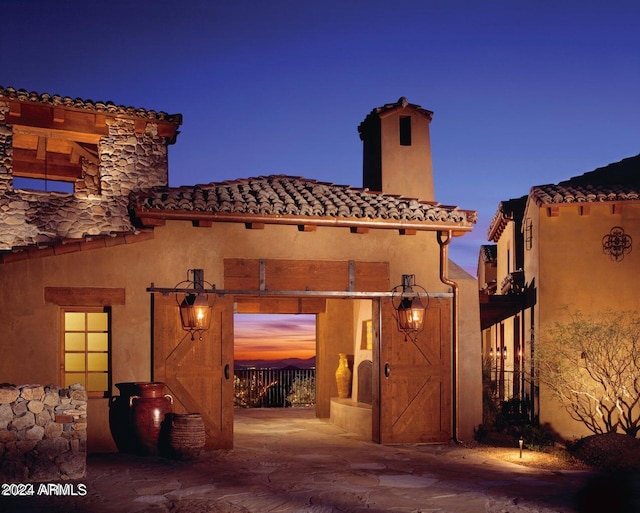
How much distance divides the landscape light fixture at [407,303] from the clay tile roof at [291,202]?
1163 millimetres

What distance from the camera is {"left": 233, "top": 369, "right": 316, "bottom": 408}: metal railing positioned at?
18922 mm

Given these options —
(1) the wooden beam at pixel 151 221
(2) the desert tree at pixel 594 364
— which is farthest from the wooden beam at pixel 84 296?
(2) the desert tree at pixel 594 364

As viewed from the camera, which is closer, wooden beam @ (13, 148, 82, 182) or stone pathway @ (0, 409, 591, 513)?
stone pathway @ (0, 409, 591, 513)

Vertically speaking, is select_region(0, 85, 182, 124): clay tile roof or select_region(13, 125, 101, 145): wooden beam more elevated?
select_region(0, 85, 182, 124): clay tile roof

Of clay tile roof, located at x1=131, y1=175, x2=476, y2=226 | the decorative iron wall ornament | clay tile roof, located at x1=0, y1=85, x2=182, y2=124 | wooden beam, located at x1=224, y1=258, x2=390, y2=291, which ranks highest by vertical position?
clay tile roof, located at x1=0, y1=85, x2=182, y2=124

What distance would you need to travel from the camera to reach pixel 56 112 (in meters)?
13.5

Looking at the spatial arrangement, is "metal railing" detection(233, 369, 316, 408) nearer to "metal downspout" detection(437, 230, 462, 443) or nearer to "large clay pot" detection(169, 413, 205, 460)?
"metal downspout" detection(437, 230, 462, 443)

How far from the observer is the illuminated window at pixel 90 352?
450 inches

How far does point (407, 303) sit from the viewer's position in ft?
40.9

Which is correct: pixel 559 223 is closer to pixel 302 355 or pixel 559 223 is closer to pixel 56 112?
pixel 56 112

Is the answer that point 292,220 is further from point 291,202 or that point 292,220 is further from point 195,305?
point 195,305

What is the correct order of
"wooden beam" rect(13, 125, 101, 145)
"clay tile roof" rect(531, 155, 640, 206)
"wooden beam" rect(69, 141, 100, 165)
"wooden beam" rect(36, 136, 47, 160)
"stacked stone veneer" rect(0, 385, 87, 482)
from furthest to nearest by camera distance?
"wooden beam" rect(69, 141, 100, 165), "wooden beam" rect(36, 136, 47, 160), "clay tile roof" rect(531, 155, 640, 206), "wooden beam" rect(13, 125, 101, 145), "stacked stone veneer" rect(0, 385, 87, 482)

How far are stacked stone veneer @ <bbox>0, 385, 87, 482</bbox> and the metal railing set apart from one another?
9.62 meters

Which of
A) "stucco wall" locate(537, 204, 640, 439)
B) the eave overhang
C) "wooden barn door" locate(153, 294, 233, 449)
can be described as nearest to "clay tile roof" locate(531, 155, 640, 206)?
"stucco wall" locate(537, 204, 640, 439)
